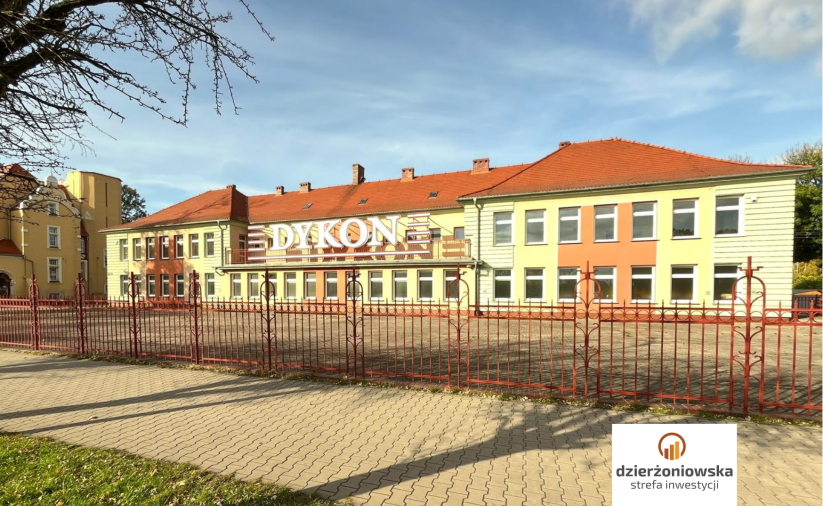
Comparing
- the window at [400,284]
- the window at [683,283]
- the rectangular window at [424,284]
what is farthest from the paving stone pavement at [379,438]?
the window at [400,284]

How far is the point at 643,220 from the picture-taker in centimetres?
1748

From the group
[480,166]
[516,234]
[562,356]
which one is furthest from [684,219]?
[562,356]

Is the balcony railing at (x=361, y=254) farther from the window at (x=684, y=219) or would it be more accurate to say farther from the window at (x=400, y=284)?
the window at (x=684, y=219)

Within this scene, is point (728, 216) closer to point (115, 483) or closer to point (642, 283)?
point (642, 283)

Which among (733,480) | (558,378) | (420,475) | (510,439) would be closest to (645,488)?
(733,480)

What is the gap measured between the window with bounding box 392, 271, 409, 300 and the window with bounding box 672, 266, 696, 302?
44.5ft

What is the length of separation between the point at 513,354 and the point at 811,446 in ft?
18.9

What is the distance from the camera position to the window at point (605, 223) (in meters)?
18.0

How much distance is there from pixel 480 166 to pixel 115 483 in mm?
25453

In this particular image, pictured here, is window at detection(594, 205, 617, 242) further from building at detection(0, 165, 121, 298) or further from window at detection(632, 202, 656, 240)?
building at detection(0, 165, 121, 298)

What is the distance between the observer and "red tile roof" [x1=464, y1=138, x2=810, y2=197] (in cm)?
1630

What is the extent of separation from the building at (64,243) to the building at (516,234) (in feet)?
20.8

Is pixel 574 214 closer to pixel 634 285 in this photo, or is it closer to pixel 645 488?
pixel 634 285

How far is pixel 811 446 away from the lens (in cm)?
430
